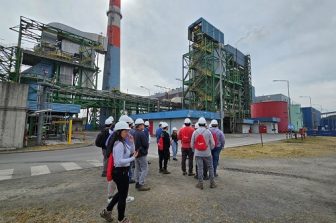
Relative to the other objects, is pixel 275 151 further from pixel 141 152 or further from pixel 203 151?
pixel 141 152

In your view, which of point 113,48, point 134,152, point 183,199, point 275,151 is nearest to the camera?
point 134,152

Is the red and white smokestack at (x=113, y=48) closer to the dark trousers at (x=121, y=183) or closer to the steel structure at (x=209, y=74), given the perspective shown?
the steel structure at (x=209, y=74)

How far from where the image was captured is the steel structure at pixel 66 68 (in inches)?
1502

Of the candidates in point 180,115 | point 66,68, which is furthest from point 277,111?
point 66,68

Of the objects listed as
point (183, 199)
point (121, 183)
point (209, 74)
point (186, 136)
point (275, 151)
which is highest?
point (209, 74)

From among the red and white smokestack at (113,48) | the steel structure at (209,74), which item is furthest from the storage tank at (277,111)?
the red and white smokestack at (113,48)

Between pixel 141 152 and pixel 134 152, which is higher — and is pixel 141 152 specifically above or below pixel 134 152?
below

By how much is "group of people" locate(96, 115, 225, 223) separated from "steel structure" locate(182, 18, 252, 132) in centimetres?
3864

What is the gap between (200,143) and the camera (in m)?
5.95

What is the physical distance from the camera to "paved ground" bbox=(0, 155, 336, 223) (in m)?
3.97

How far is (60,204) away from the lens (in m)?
4.66

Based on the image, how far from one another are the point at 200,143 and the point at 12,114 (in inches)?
669

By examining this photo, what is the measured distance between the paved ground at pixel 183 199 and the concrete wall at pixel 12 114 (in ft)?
38.8

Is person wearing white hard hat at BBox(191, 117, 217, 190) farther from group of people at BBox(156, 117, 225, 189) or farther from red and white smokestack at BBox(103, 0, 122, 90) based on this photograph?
red and white smokestack at BBox(103, 0, 122, 90)
